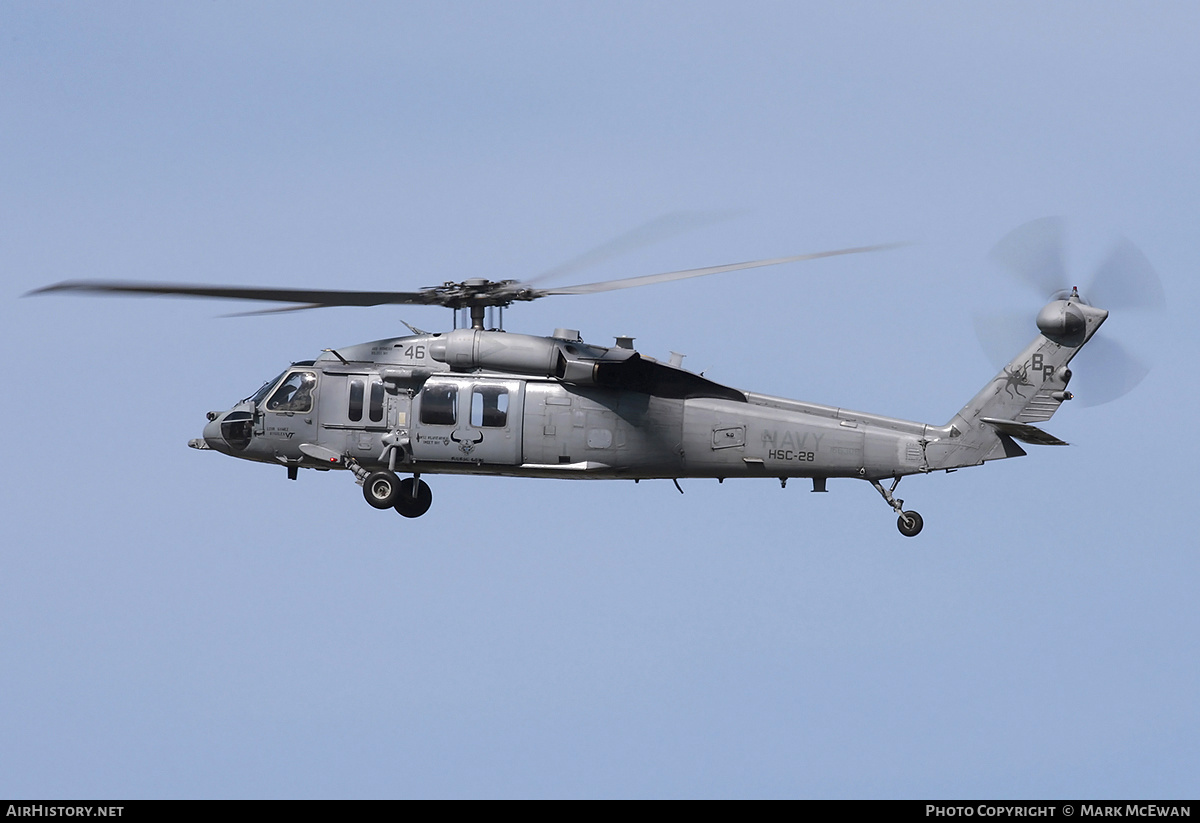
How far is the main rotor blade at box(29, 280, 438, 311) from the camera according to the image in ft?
92.3

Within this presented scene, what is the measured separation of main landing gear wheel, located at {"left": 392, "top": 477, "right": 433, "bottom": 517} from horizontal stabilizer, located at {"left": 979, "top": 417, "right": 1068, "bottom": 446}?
33.8 feet

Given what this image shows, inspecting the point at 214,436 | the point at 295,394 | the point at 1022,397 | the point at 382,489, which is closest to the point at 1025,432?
the point at 1022,397

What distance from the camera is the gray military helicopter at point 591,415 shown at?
3017 centimetres

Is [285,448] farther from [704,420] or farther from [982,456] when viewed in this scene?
[982,456]

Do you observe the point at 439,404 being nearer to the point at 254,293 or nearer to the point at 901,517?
the point at 254,293

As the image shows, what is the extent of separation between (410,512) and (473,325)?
3.73 m

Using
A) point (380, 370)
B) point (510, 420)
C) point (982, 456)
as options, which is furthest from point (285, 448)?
point (982, 456)

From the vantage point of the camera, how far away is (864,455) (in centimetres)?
3020

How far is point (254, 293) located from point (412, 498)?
17.1 ft

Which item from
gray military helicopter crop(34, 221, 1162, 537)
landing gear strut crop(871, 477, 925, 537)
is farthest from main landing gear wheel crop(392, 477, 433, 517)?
landing gear strut crop(871, 477, 925, 537)

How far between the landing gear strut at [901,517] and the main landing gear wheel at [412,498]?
8283 millimetres

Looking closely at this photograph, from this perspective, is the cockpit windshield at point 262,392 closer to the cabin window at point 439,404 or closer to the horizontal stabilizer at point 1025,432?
the cabin window at point 439,404

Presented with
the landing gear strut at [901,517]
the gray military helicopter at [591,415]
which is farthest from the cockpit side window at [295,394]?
the landing gear strut at [901,517]

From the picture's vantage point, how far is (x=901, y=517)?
3036 centimetres
